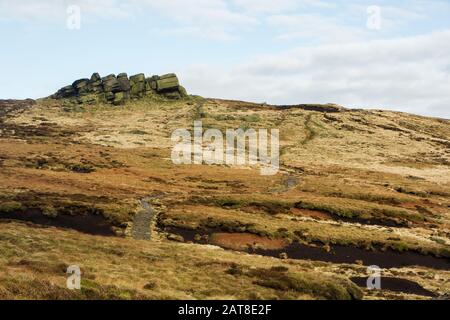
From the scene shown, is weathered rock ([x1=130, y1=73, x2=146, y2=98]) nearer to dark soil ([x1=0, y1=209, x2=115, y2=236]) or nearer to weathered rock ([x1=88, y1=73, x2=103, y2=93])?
weathered rock ([x1=88, y1=73, x2=103, y2=93])

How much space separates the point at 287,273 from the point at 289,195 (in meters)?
42.1

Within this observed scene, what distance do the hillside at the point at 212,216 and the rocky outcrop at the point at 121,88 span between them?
3274 centimetres

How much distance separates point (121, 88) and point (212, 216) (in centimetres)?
13352

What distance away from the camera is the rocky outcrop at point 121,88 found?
179250 mm

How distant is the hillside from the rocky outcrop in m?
32.7

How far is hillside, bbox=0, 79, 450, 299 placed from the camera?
30828 mm

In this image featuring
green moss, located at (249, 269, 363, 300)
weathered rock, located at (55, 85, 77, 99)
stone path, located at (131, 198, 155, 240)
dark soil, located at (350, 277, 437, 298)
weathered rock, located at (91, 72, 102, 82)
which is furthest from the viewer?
weathered rock, located at (55, 85, 77, 99)

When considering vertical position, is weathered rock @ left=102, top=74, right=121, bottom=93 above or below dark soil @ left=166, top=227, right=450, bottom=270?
above
